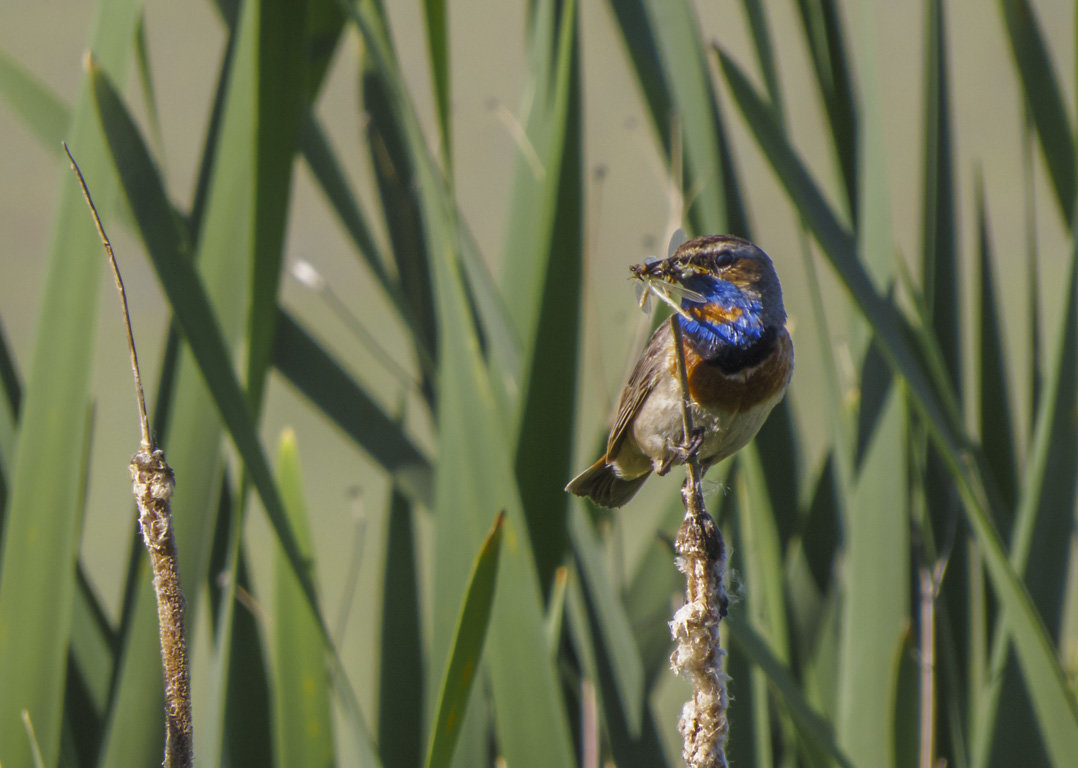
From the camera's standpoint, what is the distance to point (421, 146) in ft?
3.21

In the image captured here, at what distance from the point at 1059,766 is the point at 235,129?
0.96m

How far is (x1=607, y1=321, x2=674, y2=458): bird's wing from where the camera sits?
3.70 feet

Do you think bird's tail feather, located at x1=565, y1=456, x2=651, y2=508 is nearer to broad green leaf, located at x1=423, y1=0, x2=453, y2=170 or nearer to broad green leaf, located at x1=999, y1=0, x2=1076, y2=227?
broad green leaf, located at x1=423, y1=0, x2=453, y2=170

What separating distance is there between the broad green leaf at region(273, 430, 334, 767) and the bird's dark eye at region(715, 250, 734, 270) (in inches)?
19.4

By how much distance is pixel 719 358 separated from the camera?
93cm

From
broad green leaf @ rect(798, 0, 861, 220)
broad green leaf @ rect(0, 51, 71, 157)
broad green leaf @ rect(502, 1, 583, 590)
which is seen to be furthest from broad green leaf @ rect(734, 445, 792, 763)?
broad green leaf @ rect(0, 51, 71, 157)

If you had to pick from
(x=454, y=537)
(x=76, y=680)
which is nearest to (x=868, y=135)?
(x=454, y=537)

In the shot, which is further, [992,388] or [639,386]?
[992,388]

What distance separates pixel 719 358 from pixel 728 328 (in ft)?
0.10

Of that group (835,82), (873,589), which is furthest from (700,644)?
(835,82)

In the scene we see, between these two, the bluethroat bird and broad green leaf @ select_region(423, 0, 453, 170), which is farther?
broad green leaf @ select_region(423, 0, 453, 170)

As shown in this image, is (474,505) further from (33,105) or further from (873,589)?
(33,105)

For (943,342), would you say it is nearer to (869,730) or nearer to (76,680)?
(869,730)

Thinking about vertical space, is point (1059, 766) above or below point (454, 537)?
below
